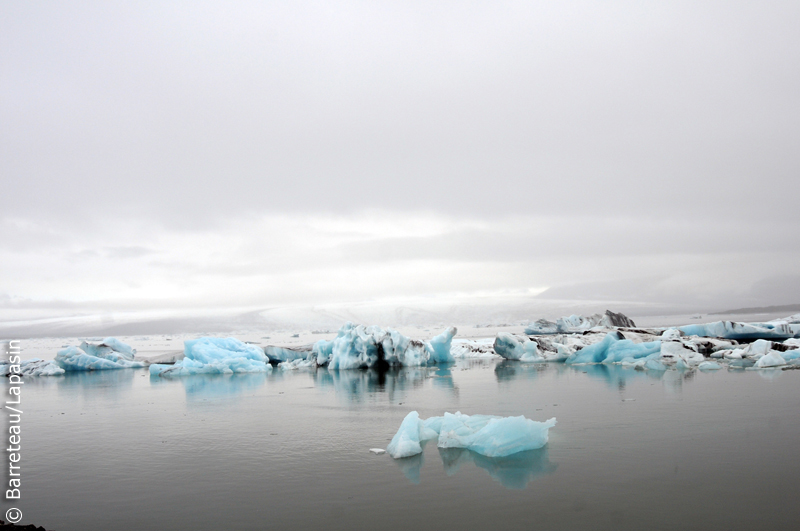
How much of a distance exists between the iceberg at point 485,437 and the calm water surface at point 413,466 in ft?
0.59

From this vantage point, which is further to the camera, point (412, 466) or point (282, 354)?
point (282, 354)

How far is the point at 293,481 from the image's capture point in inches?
223

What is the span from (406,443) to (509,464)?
1.32m

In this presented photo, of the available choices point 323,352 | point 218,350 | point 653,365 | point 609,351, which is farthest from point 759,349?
point 218,350

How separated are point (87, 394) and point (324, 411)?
825cm

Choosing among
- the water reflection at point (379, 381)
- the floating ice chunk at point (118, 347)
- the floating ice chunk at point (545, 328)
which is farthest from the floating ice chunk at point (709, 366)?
the floating ice chunk at point (118, 347)

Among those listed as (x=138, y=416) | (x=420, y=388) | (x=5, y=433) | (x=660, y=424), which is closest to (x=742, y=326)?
(x=420, y=388)

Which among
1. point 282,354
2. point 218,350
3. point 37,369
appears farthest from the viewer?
point 282,354

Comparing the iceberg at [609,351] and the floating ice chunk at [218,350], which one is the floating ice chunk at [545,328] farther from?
the floating ice chunk at [218,350]

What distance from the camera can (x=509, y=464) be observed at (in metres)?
6.00

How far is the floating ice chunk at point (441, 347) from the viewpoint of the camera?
22.2 m

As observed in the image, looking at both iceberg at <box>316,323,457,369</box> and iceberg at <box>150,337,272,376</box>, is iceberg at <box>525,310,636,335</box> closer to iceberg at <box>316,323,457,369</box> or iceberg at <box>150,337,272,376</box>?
iceberg at <box>316,323,457,369</box>

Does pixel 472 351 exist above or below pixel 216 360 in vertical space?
below

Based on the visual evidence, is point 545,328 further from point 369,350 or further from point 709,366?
point 709,366
